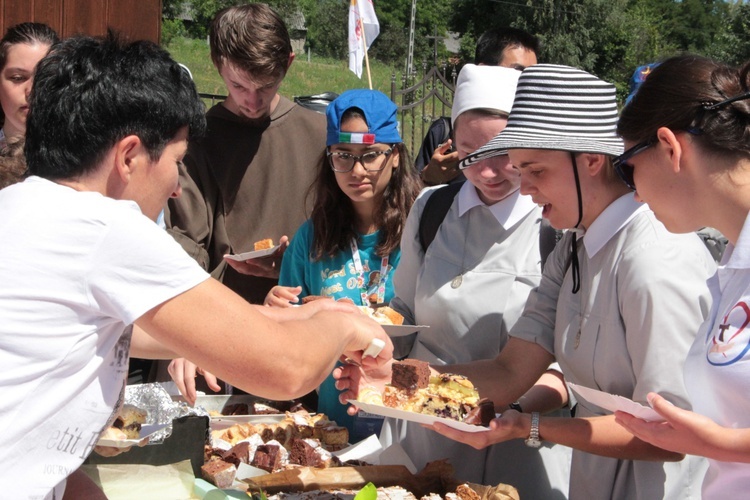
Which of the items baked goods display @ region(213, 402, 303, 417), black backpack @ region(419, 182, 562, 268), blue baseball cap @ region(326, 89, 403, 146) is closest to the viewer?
black backpack @ region(419, 182, 562, 268)

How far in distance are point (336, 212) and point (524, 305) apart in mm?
1127

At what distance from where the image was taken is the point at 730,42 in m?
29.8

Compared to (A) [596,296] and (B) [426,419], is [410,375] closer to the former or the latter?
(B) [426,419]

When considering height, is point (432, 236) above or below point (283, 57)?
below

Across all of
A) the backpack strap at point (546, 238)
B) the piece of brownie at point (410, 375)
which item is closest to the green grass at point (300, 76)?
the backpack strap at point (546, 238)

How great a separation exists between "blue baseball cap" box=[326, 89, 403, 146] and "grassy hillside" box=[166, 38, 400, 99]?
70.5 ft

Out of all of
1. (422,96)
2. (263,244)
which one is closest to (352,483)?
(263,244)

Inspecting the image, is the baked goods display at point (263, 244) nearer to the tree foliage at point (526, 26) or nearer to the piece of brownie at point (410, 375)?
the piece of brownie at point (410, 375)

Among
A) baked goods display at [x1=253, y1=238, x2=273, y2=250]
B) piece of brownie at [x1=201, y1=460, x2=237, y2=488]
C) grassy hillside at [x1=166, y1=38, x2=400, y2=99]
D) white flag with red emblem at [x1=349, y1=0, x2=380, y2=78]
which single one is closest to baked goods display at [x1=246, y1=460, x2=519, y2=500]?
piece of brownie at [x1=201, y1=460, x2=237, y2=488]

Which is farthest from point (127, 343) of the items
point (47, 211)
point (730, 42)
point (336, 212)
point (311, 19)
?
point (311, 19)

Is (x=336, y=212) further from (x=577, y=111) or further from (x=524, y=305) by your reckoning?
(x=577, y=111)

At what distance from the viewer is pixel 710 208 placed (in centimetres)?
176

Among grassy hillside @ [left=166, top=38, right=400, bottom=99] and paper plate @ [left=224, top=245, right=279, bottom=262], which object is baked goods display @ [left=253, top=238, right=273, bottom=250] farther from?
grassy hillside @ [left=166, top=38, right=400, bottom=99]

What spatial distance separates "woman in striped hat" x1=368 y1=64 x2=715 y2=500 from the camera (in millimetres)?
2064
